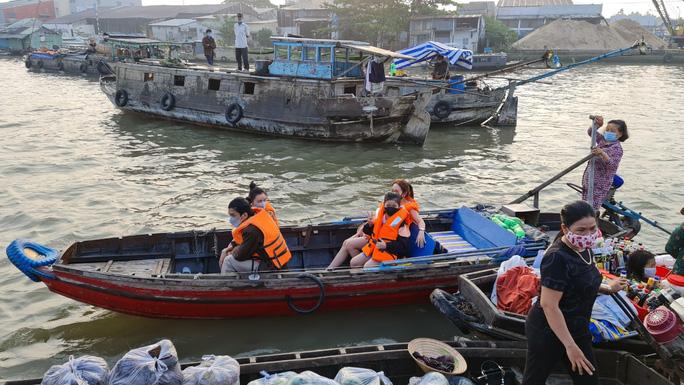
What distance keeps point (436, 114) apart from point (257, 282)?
14.6m

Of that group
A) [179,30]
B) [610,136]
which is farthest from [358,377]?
[179,30]

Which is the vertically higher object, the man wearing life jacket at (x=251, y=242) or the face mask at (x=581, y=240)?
the face mask at (x=581, y=240)

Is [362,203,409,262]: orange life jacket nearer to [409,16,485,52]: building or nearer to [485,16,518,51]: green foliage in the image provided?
[409,16,485,52]: building

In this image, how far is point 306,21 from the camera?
49.6m

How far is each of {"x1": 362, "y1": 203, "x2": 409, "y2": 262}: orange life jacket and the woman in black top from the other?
3292mm

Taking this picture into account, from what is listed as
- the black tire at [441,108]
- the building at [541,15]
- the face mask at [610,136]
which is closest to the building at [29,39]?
the black tire at [441,108]

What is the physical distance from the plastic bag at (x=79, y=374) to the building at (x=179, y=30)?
55904 mm

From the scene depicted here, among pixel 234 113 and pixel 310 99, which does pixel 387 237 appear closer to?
pixel 310 99

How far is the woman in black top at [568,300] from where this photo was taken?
11.6ft

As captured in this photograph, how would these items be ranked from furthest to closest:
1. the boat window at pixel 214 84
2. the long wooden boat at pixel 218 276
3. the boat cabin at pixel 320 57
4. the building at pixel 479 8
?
the building at pixel 479 8 → the boat window at pixel 214 84 → the boat cabin at pixel 320 57 → the long wooden boat at pixel 218 276

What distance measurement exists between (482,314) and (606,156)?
10.5 feet

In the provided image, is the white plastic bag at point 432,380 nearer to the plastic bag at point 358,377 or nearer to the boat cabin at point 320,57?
the plastic bag at point 358,377

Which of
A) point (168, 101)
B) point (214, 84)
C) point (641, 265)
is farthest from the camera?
point (168, 101)

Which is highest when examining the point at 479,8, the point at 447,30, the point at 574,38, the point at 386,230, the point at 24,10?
the point at 24,10
